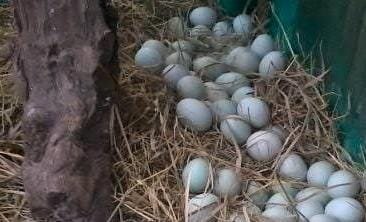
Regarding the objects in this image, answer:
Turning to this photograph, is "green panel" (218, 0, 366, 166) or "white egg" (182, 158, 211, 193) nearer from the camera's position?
"white egg" (182, 158, 211, 193)

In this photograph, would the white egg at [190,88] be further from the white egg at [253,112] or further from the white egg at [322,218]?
the white egg at [322,218]

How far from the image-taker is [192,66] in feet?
8.27

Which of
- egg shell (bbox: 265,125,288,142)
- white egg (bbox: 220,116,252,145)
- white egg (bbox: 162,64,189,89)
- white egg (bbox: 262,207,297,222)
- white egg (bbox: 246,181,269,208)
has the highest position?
white egg (bbox: 162,64,189,89)

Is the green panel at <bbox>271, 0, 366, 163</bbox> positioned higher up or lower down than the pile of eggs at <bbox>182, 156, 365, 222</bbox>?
higher up

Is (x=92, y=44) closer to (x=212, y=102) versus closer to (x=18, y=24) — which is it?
(x=18, y=24)

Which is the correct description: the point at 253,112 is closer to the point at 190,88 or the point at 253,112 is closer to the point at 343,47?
the point at 190,88

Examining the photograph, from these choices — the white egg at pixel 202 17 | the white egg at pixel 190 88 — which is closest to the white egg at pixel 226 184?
the white egg at pixel 190 88

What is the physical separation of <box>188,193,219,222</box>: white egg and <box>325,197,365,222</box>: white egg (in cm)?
29

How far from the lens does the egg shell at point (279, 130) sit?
7.22 feet

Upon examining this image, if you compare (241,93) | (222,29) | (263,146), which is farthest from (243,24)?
(263,146)

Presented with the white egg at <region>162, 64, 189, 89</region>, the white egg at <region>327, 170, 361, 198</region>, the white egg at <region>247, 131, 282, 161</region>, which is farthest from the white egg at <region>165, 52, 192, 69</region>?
the white egg at <region>327, 170, 361, 198</region>

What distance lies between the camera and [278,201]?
1.95 m

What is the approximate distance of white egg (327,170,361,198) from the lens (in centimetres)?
198

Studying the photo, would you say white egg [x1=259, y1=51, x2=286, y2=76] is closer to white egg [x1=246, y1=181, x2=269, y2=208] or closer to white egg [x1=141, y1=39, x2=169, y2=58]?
white egg [x1=141, y1=39, x2=169, y2=58]
